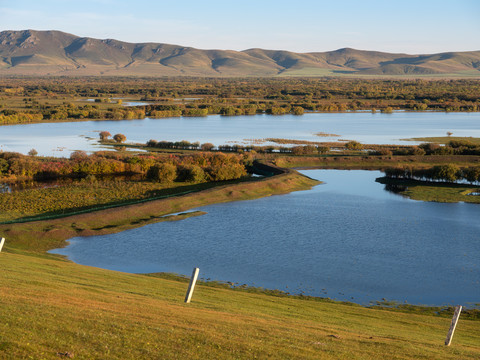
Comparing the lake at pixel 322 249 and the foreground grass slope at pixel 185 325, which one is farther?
the lake at pixel 322 249

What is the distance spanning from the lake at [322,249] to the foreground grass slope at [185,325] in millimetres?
5922

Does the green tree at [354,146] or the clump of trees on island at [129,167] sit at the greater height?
the green tree at [354,146]

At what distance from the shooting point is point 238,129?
441ft

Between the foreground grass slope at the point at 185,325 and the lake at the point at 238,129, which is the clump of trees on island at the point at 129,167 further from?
the foreground grass slope at the point at 185,325

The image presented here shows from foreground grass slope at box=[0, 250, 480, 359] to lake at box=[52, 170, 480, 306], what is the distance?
5.92 m

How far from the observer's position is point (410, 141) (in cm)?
11156

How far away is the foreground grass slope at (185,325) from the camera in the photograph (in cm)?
1528

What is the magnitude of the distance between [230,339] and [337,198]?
5250cm

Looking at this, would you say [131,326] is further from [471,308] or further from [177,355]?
[471,308]

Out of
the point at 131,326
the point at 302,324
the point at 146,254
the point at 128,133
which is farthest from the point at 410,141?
the point at 131,326

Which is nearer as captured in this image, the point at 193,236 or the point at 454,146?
the point at 193,236

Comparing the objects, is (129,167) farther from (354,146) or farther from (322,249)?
(322,249)

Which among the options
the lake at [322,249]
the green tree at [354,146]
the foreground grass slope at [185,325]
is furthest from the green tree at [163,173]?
the foreground grass slope at [185,325]

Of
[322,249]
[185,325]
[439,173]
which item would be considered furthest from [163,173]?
[185,325]
